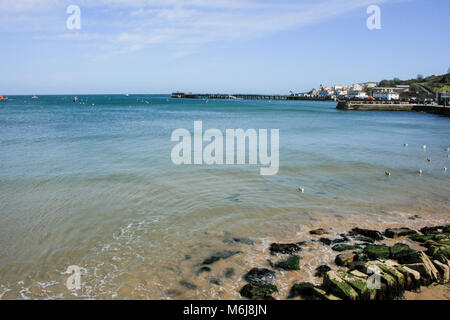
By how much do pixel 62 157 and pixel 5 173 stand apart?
3.75 meters

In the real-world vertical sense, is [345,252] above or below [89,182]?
below

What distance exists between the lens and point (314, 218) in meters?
9.32

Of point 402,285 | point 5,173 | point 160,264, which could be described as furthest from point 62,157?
point 402,285

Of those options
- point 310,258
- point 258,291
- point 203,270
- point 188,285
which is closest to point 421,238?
point 310,258

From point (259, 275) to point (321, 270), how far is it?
1.33 m

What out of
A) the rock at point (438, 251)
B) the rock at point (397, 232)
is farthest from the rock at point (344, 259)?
the rock at point (397, 232)

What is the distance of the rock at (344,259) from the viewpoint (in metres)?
6.77

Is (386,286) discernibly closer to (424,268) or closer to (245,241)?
(424,268)

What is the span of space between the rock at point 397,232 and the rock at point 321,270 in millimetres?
2766

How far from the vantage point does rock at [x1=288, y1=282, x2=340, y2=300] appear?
216 inches

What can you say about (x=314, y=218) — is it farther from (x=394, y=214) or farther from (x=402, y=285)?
(x=402, y=285)

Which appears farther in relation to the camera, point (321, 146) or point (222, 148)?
point (321, 146)

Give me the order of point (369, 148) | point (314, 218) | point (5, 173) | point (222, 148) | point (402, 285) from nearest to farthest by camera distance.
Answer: point (402, 285), point (314, 218), point (5, 173), point (222, 148), point (369, 148)

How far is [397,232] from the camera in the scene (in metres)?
8.23
